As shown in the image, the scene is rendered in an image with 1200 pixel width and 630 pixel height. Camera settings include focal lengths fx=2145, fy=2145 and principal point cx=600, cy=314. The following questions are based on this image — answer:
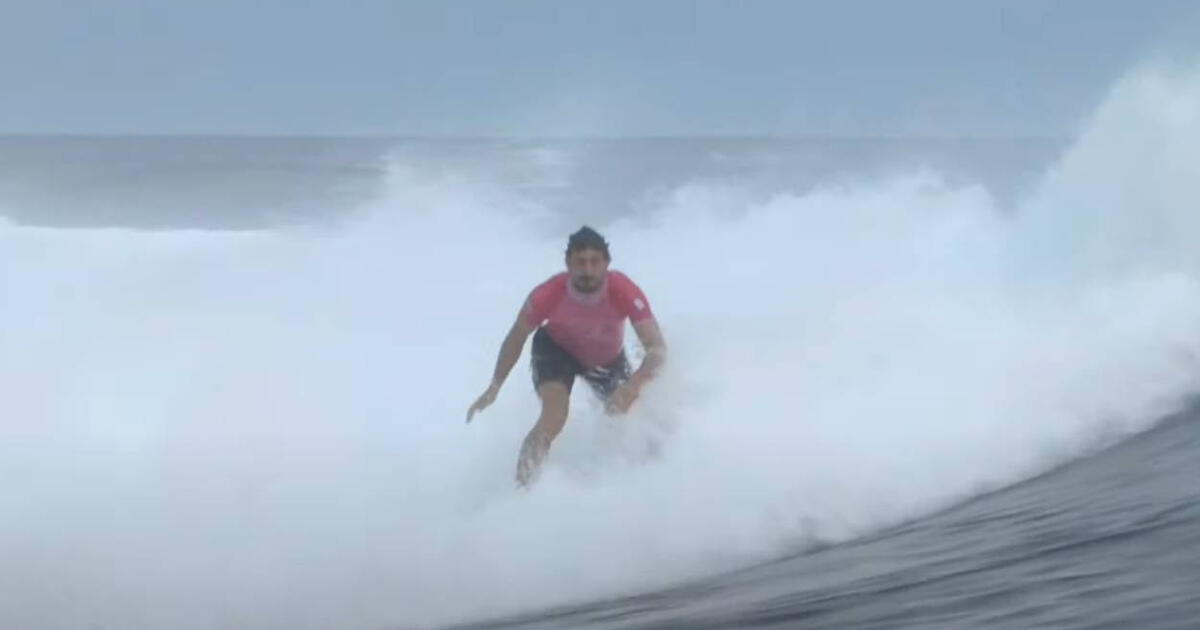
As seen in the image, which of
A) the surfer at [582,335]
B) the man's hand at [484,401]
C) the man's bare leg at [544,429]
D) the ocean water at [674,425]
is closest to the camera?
the ocean water at [674,425]

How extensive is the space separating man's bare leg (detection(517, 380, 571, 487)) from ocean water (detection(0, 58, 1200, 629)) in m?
0.10

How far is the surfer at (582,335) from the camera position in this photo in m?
9.62

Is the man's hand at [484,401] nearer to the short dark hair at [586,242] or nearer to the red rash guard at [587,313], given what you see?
the red rash guard at [587,313]

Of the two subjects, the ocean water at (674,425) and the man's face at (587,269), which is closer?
the ocean water at (674,425)

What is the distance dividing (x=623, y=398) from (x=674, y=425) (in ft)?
1.64

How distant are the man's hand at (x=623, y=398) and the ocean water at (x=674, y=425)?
141 millimetres

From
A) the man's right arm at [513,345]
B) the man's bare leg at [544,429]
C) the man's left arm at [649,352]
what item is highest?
the man's right arm at [513,345]

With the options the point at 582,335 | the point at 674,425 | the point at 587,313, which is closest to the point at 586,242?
the point at 587,313

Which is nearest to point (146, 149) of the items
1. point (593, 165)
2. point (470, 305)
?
point (593, 165)

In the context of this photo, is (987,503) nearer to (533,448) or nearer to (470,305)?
(533,448)

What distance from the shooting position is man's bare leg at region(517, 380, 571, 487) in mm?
9297

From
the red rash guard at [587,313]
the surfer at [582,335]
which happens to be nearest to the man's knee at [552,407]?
the surfer at [582,335]

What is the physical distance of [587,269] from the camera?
31.7 ft

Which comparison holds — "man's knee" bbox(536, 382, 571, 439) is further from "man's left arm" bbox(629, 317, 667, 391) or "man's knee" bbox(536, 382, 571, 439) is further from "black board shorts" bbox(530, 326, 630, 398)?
"man's left arm" bbox(629, 317, 667, 391)
